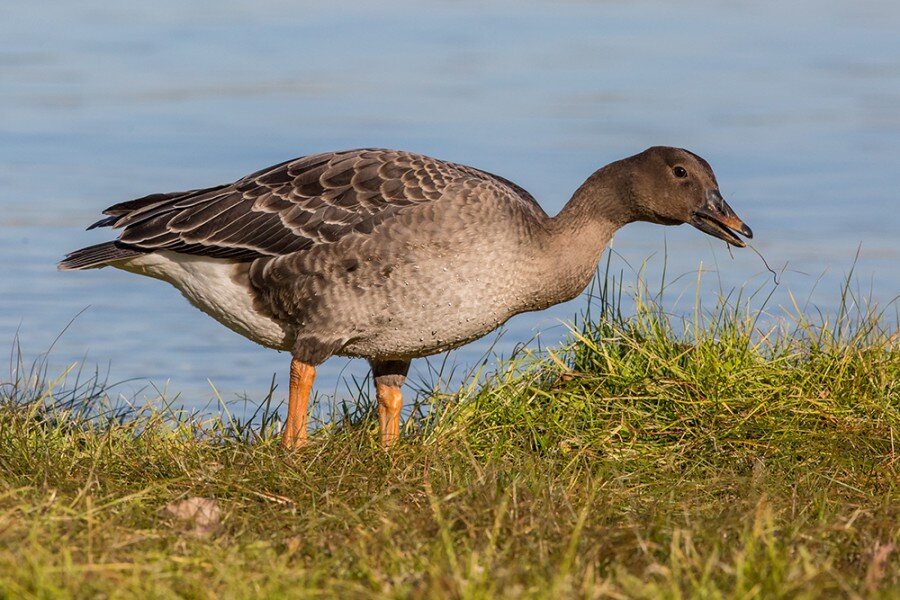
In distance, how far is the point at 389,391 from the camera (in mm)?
7664

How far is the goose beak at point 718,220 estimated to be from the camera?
7.46 metres

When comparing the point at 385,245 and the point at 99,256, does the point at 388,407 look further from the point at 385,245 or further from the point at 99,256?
the point at 99,256

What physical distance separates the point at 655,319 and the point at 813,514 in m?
2.18

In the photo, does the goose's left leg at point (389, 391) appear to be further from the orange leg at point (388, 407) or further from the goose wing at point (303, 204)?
the goose wing at point (303, 204)

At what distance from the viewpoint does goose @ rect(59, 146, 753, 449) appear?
278 inches

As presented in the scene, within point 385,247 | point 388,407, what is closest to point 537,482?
point 385,247

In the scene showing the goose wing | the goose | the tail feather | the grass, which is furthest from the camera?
the tail feather

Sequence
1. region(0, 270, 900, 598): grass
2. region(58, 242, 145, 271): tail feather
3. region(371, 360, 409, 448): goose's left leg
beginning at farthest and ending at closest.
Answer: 1. region(58, 242, 145, 271): tail feather
2. region(371, 360, 409, 448): goose's left leg
3. region(0, 270, 900, 598): grass

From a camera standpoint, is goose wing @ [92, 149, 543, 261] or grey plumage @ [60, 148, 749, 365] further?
goose wing @ [92, 149, 543, 261]

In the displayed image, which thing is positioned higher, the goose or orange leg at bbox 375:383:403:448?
the goose

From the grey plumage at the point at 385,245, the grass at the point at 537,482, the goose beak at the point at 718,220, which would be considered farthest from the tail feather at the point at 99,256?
the goose beak at the point at 718,220

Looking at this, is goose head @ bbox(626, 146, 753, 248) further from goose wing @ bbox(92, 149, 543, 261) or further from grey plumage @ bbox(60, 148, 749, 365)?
goose wing @ bbox(92, 149, 543, 261)

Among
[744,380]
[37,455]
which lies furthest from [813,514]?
[37,455]

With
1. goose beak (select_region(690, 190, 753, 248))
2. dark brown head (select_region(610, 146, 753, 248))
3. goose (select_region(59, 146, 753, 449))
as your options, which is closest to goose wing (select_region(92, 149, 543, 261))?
goose (select_region(59, 146, 753, 449))
